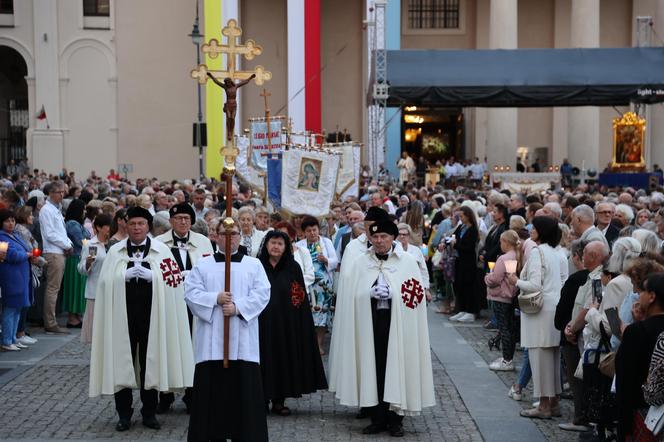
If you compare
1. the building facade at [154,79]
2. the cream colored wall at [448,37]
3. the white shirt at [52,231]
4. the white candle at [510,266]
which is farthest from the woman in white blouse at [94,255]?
→ the cream colored wall at [448,37]

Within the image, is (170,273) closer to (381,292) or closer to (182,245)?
(182,245)

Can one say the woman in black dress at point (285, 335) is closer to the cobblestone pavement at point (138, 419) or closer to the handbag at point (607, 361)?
the cobblestone pavement at point (138, 419)

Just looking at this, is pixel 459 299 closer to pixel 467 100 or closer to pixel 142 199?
pixel 142 199

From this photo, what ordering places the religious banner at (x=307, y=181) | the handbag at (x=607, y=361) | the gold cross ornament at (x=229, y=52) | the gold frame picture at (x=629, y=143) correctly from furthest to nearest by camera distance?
the gold frame picture at (x=629, y=143)
the religious banner at (x=307, y=181)
the gold cross ornament at (x=229, y=52)
the handbag at (x=607, y=361)

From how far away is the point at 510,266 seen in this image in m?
11.1

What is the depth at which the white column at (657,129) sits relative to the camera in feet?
131

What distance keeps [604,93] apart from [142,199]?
14.6 metres

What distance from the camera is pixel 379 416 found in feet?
28.9

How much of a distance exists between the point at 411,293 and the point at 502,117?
30943 millimetres

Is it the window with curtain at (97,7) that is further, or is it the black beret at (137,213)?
the window with curtain at (97,7)

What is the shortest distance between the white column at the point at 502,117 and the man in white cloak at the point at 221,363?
3174 cm

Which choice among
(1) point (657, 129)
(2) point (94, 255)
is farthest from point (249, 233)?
(1) point (657, 129)

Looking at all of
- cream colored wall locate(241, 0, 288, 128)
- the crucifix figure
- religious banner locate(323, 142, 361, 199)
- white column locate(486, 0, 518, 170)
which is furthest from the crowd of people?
cream colored wall locate(241, 0, 288, 128)

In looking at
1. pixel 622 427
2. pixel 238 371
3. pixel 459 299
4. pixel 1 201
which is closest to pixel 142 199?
pixel 1 201
